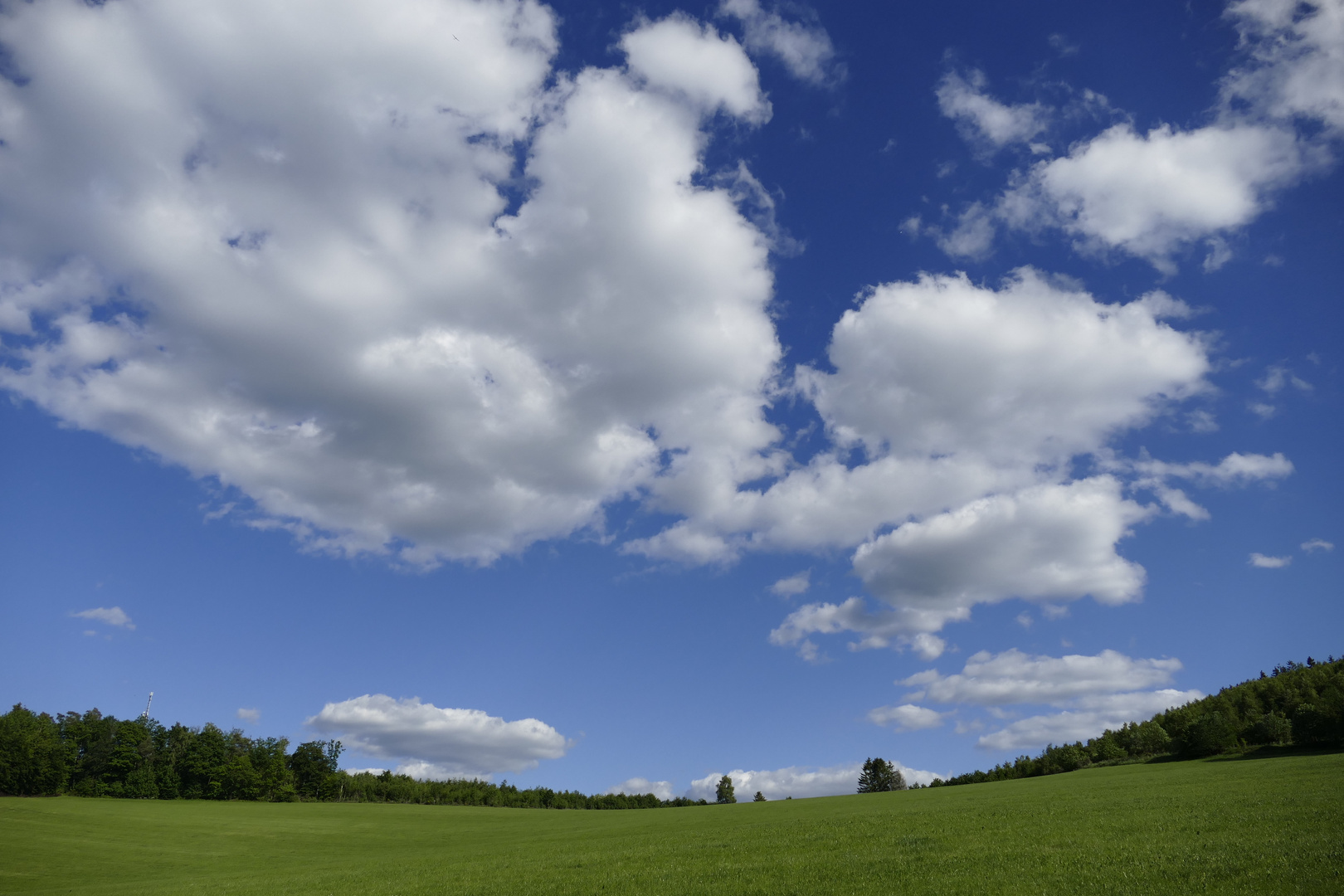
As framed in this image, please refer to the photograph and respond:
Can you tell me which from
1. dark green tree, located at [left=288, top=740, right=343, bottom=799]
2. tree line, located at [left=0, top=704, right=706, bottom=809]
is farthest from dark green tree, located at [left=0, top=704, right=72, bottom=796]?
dark green tree, located at [left=288, top=740, right=343, bottom=799]

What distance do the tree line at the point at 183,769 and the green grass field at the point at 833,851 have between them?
5241 centimetres

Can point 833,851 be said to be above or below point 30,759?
above

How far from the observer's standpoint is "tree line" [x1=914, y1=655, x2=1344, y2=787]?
75.5m

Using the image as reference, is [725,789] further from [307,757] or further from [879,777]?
[307,757]

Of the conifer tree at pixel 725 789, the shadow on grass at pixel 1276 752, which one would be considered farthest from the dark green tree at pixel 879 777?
the shadow on grass at pixel 1276 752

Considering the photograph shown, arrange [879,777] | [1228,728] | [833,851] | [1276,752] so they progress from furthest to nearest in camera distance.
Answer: [879,777] → [1228,728] → [1276,752] → [833,851]

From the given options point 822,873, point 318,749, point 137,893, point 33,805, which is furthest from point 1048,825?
point 318,749

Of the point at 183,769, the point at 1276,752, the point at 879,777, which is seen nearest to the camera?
the point at 1276,752

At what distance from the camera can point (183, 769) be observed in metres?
122

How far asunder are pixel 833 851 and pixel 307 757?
136 metres

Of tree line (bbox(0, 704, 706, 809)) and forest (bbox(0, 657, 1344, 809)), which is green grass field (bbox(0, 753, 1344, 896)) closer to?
forest (bbox(0, 657, 1344, 809))

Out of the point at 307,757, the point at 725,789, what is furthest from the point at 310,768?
the point at 725,789

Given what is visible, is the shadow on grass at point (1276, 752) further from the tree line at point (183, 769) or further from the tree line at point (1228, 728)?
the tree line at point (183, 769)

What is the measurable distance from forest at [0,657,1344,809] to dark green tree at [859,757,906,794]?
56444 millimetres
